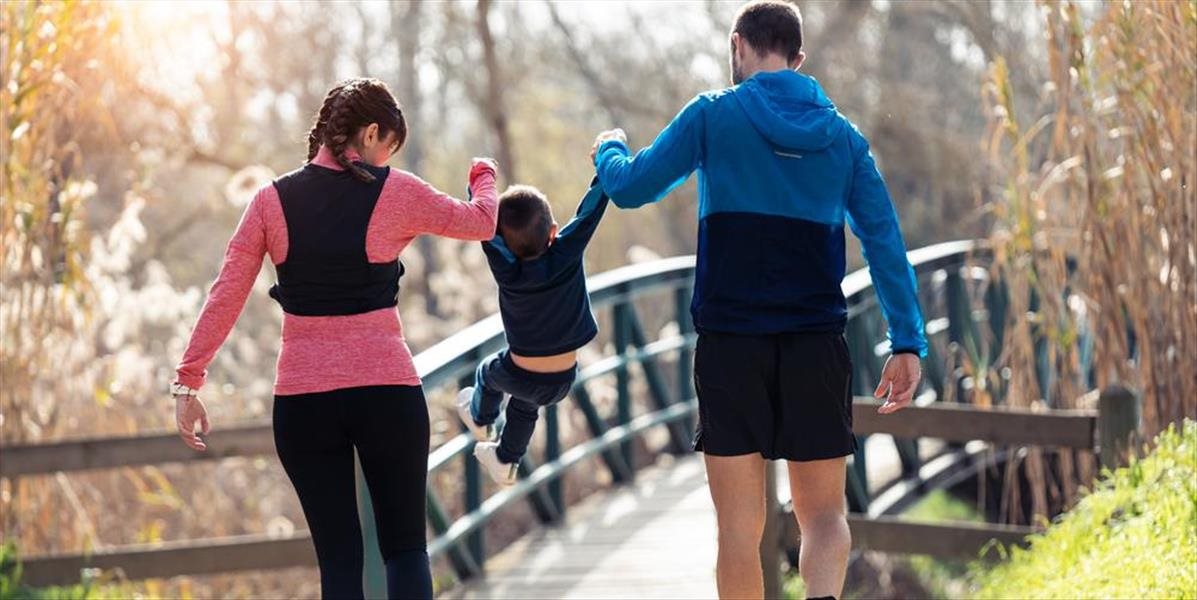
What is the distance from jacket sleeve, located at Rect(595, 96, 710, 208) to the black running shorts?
12.6 inches

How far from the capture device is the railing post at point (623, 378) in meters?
8.97

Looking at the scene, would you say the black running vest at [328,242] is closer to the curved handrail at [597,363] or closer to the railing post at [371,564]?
the railing post at [371,564]

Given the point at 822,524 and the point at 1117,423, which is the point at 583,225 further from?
the point at 1117,423

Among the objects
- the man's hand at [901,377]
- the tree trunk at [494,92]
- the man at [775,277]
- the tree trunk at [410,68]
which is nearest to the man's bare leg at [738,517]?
the man at [775,277]

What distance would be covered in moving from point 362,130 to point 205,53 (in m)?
10.2

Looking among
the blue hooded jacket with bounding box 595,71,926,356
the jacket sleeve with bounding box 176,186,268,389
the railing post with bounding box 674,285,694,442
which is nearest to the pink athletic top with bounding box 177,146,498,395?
the jacket sleeve with bounding box 176,186,268,389

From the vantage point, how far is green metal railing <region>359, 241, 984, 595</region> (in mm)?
6172

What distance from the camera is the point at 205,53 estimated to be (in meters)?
13.8

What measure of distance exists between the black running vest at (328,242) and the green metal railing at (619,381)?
3.79 feet

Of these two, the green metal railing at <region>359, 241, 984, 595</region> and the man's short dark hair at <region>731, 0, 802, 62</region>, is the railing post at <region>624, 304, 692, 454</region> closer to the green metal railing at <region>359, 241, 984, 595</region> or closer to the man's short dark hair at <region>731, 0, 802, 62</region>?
the green metal railing at <region>359, 241, 984, 595</region>

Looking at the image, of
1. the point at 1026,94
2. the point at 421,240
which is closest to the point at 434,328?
the point at 421,240

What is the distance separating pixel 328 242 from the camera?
13.0 ft

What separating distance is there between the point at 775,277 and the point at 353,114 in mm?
949

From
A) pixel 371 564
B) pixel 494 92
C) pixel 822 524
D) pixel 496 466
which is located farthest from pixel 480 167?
pixel 494 92
